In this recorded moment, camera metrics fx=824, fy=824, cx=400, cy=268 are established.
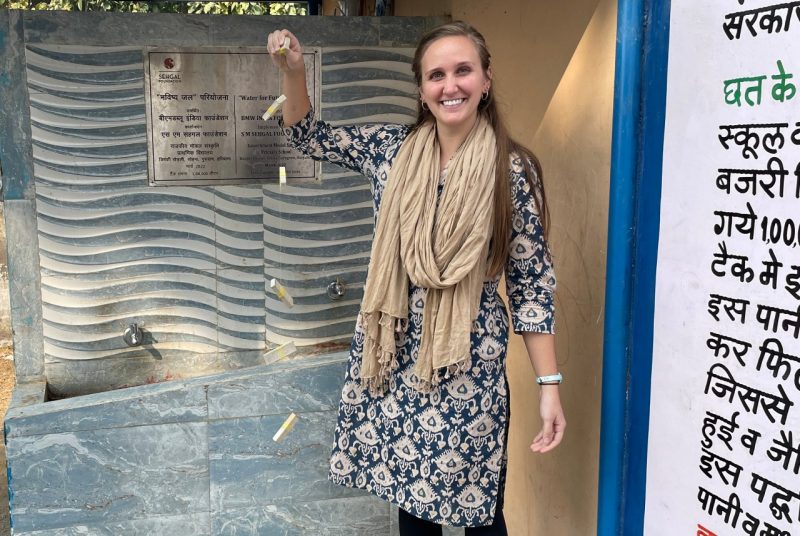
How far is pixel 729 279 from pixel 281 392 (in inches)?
74.6

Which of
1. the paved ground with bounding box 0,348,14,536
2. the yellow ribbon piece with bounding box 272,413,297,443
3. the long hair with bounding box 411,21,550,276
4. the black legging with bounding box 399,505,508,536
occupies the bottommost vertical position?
the paved ground with bounding box 0,348,14,536

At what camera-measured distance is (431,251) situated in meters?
2.10

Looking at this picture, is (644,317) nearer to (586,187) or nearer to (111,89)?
(586,187)

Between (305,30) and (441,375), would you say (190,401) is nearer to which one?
(441,375)

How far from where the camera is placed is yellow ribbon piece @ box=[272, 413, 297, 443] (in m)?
2.81

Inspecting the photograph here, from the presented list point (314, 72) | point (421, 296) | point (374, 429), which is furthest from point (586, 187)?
point (314, 72)

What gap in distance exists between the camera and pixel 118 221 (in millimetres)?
3932

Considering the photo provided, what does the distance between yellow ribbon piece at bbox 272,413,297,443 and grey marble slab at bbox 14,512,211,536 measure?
0.46 meters

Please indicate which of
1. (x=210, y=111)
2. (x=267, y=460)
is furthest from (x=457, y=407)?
(x=210, y=111)

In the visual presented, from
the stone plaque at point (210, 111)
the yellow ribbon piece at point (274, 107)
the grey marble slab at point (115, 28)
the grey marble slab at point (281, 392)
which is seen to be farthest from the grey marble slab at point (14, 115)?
the yellow ribbon piece at point (274, 107)

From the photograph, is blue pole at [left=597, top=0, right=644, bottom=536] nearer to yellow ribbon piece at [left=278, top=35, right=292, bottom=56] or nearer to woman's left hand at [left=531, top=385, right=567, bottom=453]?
woman's left hand at [left=531, top=385, right=567, bottom=453]

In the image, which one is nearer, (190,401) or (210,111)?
(190,401)

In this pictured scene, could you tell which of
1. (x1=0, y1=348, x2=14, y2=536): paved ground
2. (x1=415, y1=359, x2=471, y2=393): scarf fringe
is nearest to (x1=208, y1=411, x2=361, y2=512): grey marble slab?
(x1=415, y1=359, x2=471, y2=393): scarf fringe

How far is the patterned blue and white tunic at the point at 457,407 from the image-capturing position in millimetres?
2143
